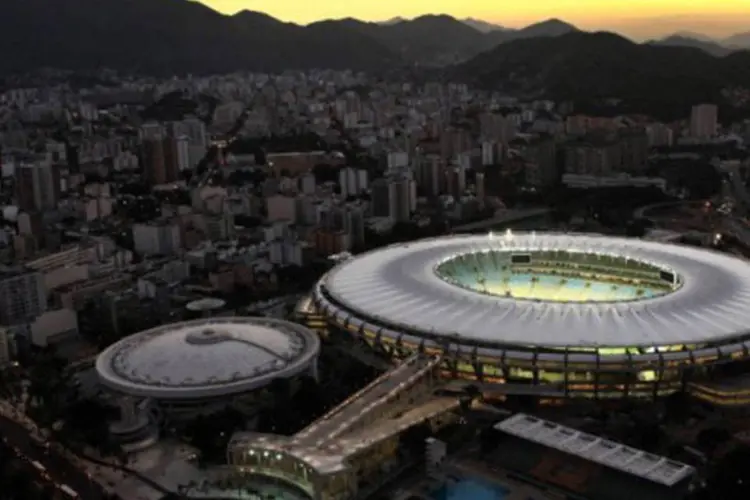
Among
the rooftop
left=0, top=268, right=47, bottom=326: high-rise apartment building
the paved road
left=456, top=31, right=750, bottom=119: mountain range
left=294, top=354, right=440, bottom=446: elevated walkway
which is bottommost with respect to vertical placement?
the paved road

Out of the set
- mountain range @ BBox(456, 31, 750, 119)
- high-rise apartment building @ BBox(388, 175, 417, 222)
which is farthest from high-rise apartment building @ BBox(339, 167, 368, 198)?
mountain range @ BBox(456, 31, 750, 119)

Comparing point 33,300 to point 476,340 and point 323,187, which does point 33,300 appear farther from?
point 323,187

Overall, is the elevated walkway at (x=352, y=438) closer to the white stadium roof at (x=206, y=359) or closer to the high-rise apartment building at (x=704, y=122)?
the white stadium roof at (x=206, y=359)

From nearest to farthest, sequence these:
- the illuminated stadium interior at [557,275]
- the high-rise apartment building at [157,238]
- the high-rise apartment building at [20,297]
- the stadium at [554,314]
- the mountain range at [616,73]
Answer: the stadium at [554,314]
the illuminated stadium interior at [557,275]
the high-rise apartment building at [20,297]
the high-rise apartment building at [157,238]
the mountain range at [616,73]

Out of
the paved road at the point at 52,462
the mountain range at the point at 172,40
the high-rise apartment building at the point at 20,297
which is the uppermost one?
the mountain range at the point at 172,40

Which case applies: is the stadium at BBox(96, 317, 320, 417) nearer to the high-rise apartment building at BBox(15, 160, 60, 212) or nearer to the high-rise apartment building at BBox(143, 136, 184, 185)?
the high-rise apartment building at BBox(15, 160, 60, 212)

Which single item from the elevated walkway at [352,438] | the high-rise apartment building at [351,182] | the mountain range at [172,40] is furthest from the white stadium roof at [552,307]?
the mountain range at [172,40]
